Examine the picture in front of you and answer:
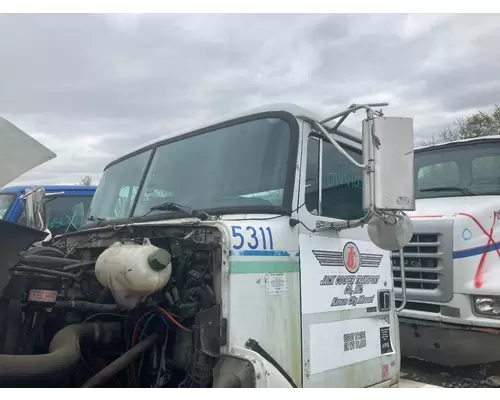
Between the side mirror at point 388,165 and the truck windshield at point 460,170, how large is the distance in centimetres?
274

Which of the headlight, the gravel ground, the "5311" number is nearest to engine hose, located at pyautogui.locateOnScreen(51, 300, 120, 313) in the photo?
the "5311" number

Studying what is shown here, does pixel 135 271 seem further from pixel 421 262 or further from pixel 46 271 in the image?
pixel 421 262

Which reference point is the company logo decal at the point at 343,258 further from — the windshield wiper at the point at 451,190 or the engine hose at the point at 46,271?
the windshield wiper at the point at 451,190

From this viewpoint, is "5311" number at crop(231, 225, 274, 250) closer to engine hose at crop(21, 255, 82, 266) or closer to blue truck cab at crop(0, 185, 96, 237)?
engine hose at crop(21, 255, 82, 266)

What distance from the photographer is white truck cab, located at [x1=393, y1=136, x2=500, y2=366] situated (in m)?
4.36

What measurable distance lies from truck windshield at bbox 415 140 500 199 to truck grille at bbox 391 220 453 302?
735mm

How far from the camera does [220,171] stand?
326 cm

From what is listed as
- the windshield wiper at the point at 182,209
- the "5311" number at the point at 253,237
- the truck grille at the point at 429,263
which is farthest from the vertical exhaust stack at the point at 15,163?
the truck grille at the point at 429,263

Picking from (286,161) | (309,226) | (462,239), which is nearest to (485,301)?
(462,239)

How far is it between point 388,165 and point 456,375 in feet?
9.06

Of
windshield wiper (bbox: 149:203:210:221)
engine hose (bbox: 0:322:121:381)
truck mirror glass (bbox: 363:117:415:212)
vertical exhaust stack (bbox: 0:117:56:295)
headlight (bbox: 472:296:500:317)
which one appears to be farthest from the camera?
headlight (bbox: 472:296:500:317)

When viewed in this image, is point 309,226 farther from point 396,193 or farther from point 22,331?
point 22,331

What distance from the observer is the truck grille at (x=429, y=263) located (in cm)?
463

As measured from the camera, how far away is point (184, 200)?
3352 mm
